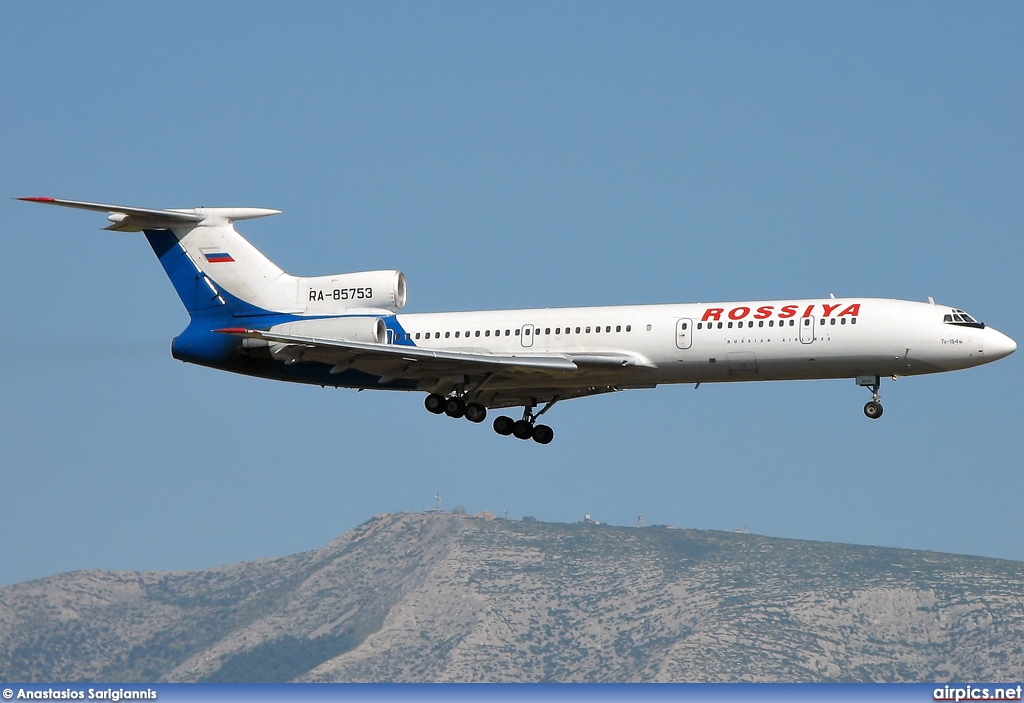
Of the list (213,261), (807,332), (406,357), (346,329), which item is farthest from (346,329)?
(807,332)

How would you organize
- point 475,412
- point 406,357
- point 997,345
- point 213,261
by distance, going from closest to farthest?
point 997,345 → point 406,357 → point 475,412 → point 213,261

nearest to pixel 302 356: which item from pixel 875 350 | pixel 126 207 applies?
pixel 126 207

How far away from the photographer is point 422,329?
141 feet

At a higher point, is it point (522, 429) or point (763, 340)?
point (763, 340)

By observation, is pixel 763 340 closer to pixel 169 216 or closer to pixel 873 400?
pixel 873 400

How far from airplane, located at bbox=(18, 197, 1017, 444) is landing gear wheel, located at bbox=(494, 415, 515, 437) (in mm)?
40

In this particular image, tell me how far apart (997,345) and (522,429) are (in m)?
13.3

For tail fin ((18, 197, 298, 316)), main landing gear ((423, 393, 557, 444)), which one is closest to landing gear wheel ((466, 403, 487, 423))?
main landing gear ((423, 393, 557, 444))

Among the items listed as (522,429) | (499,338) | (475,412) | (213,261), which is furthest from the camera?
(213,261)

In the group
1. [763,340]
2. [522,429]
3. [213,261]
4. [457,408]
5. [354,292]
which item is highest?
[213,261]

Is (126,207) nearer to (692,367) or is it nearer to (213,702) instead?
(692,367)

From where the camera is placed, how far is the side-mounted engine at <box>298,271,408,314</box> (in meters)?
43.1

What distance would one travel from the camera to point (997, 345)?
3912 cm

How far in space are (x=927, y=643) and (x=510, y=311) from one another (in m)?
156
